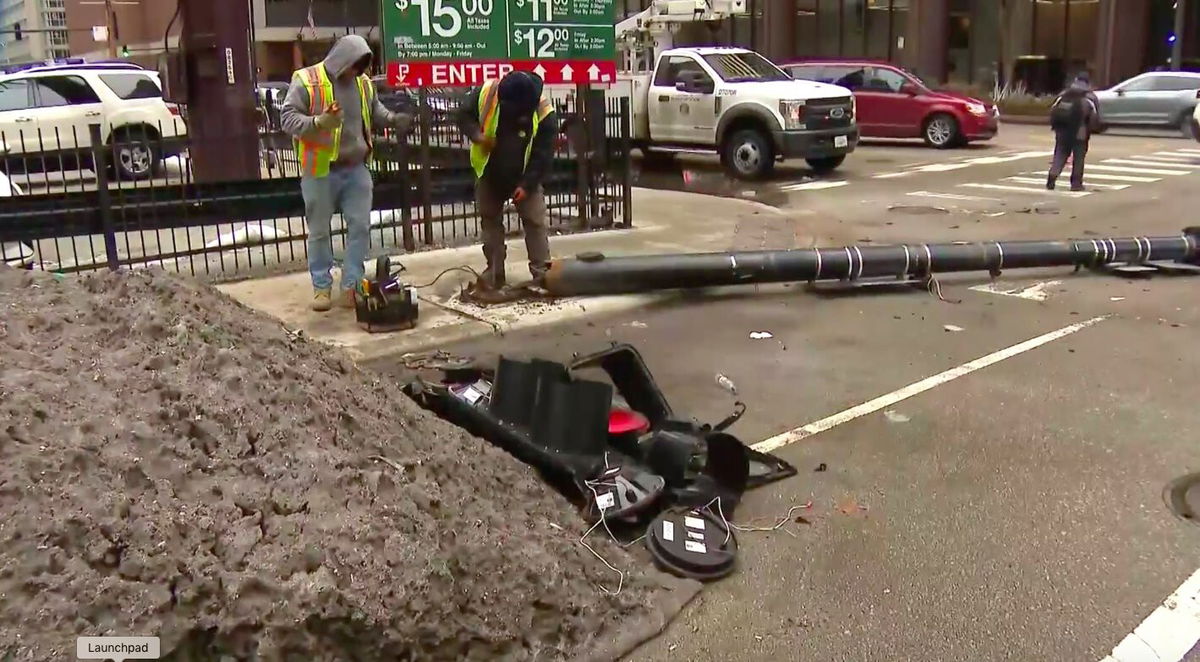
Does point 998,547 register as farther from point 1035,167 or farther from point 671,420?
point 1035,167

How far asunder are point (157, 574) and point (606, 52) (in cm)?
912

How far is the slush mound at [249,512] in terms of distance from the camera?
3068mm

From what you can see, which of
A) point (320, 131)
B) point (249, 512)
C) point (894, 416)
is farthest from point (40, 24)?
point (249, 512)

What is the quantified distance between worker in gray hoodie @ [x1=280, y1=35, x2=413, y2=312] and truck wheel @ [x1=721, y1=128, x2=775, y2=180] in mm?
9885

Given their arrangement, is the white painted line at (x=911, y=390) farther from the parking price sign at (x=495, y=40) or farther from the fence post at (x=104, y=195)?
the fence post at (x=104, y=195)

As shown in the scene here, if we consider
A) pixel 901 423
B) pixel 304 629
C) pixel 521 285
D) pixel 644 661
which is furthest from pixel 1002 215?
pixel 304 629

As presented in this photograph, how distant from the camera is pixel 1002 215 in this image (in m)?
13.5

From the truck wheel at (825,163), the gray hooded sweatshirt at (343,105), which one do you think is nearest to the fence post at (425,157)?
the gray hooded sweatshirt at (343,105)

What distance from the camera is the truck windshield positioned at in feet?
58.6

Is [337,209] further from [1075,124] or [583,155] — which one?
[1075,124]

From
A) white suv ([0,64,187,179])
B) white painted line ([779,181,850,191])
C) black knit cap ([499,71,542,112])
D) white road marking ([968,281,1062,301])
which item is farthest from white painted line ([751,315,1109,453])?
white suv ([0,64,187,179])

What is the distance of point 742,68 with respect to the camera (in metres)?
18.2

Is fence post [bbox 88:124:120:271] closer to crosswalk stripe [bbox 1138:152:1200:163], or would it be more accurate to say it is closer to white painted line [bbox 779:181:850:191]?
white painted line [bbox 779:181:850:191]

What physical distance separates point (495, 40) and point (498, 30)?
101 millimetres
